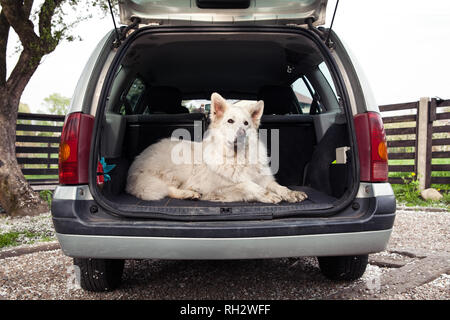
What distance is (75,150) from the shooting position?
1.96 meters

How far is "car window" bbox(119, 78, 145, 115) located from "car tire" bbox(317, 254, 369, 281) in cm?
233

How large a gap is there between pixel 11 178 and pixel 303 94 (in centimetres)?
527

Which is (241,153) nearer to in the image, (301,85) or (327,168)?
(327,168)

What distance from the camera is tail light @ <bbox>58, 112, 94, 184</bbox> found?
76.6 inches

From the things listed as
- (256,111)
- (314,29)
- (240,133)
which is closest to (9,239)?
(240,133)

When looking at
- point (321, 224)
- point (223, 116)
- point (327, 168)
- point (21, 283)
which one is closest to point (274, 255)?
point (321, 224)

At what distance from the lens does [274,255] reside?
1776 mm

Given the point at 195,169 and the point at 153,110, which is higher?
the point at 153,110

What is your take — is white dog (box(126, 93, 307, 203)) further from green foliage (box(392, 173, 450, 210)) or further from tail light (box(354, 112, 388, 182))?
green foliage (box(392, 173, 450, 210))

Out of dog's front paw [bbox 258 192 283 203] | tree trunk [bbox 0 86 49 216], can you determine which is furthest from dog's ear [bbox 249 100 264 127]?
tree trunk [bbox 0 86 49 216]

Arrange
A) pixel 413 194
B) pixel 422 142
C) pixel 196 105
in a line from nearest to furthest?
pixel 196 105, pixel 413 194, pixel 422 142

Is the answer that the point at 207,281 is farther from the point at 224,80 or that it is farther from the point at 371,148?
the point at 224,80

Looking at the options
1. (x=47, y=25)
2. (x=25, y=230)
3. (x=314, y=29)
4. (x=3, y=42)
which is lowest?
(x=25, y=230)

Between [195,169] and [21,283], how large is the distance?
5.56 feet
